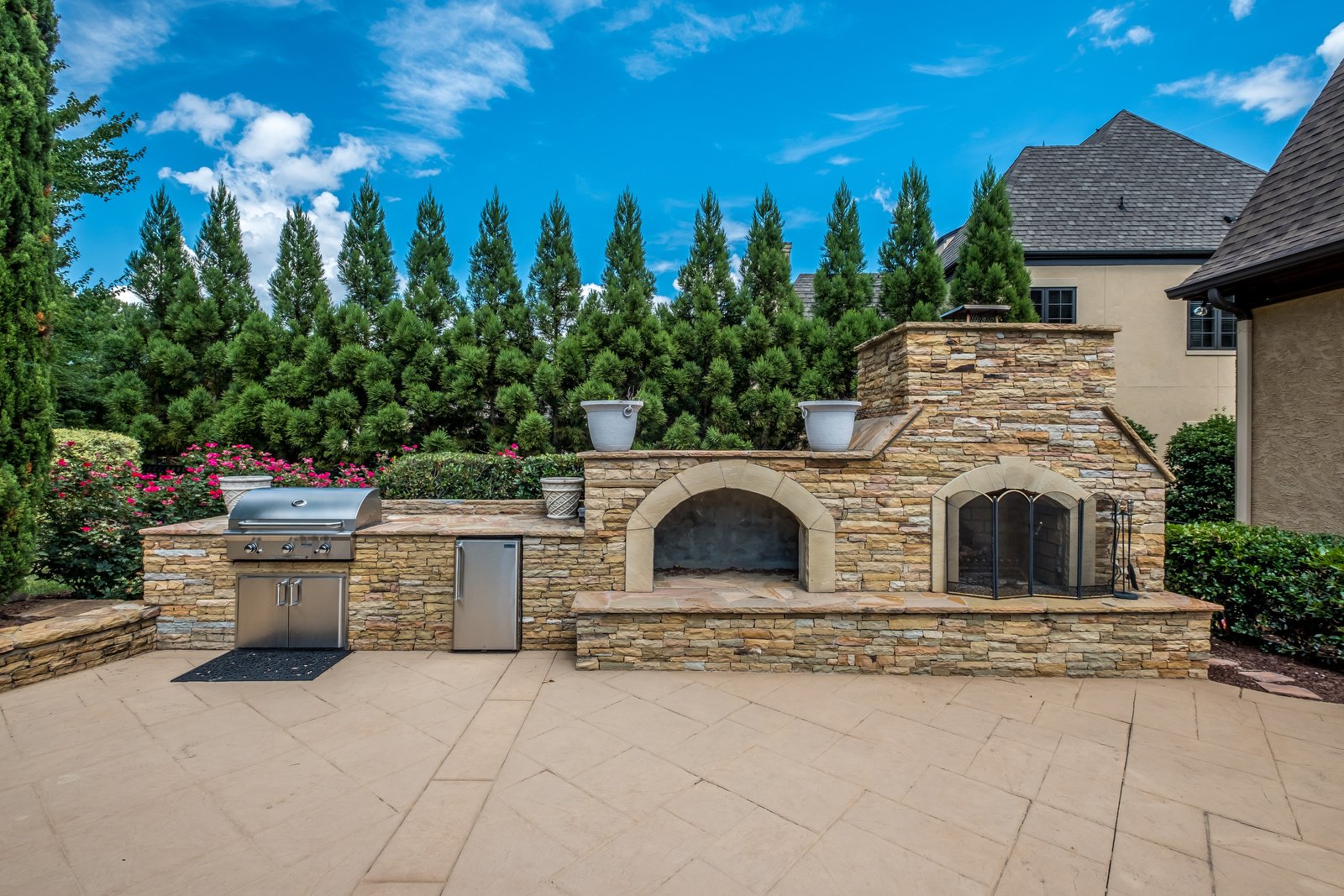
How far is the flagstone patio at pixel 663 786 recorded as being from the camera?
236cm

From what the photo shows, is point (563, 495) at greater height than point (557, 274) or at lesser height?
lesser

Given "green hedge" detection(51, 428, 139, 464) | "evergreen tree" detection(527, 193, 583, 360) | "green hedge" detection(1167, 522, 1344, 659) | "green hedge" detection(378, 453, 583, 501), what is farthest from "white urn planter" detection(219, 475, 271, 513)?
"green hedge" detection(1167, 522, 1344, 659)

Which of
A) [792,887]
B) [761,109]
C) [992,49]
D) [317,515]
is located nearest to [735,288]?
[761,109]

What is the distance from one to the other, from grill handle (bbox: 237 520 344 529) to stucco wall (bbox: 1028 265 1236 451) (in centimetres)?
1135

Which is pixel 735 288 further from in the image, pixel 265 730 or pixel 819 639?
pixel 265 730

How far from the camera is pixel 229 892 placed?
2213mm

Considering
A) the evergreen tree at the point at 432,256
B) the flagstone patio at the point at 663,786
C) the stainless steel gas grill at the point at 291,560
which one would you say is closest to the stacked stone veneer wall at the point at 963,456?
the flagstone patio at the point at 663,786

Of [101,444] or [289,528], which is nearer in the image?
[289,528]

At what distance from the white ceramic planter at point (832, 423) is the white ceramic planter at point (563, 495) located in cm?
223

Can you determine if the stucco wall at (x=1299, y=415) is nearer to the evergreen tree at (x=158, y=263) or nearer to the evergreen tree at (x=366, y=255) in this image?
the evergreen tree at (x=366, y=255)

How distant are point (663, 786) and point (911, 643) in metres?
2.52

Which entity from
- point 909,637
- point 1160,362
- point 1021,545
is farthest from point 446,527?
point 1160,362

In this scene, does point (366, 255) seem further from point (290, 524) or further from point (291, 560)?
point (291, 560)

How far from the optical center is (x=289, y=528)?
4.89 m
